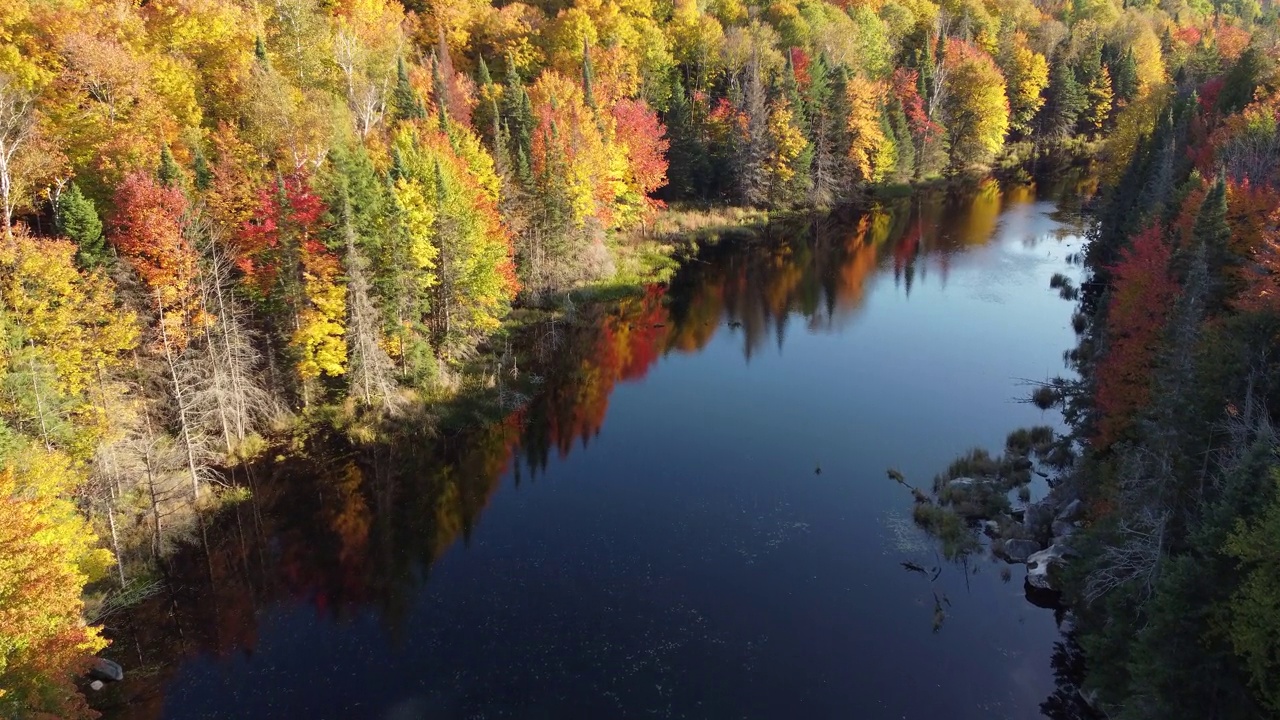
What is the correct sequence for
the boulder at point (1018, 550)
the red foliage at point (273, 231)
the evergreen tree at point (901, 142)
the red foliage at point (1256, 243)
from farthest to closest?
the evergreen tree at point (901, 142) < the red foliage at point (273, 231) < the boulder at point (1018, 550) < the red foliage at point (1256, 243)

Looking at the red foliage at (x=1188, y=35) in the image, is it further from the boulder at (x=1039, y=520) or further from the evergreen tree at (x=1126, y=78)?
the boulder at (x=1039, y=520)

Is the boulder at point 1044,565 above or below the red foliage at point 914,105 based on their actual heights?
below

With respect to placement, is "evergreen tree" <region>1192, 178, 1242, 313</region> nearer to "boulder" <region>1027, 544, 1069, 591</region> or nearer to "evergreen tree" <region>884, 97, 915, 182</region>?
"boulder" <region>1027, 544, 1069, 591</region>

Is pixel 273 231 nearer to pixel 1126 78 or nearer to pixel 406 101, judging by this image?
pixel 406 101

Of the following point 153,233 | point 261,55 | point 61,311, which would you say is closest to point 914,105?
point 261,55

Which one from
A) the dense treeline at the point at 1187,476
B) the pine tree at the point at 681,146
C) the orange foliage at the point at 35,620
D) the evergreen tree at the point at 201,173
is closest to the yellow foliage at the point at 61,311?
the evergreen tree at the point at 201,173

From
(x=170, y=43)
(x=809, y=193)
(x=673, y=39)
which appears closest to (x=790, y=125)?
(x=809, y=193)
